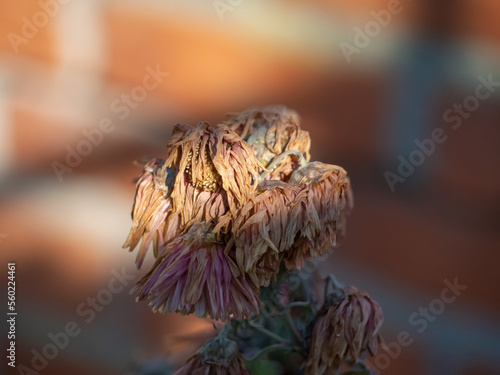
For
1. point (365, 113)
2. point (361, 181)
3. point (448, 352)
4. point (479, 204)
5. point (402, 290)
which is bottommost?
point (448, 352)

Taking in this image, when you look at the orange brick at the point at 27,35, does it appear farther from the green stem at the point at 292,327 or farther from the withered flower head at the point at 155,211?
the green stem at the point at 292,327

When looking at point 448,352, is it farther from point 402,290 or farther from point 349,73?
point 349,73

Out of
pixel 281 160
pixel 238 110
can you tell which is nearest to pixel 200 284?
pixel 281 160

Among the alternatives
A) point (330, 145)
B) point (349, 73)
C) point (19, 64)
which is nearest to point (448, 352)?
point (330, 145)

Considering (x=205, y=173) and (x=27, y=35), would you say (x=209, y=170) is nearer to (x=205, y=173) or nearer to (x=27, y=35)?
(x=205, y=173)

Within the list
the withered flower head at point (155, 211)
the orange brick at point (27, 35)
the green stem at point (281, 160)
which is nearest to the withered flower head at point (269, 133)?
the green stem at point (281, 160)
